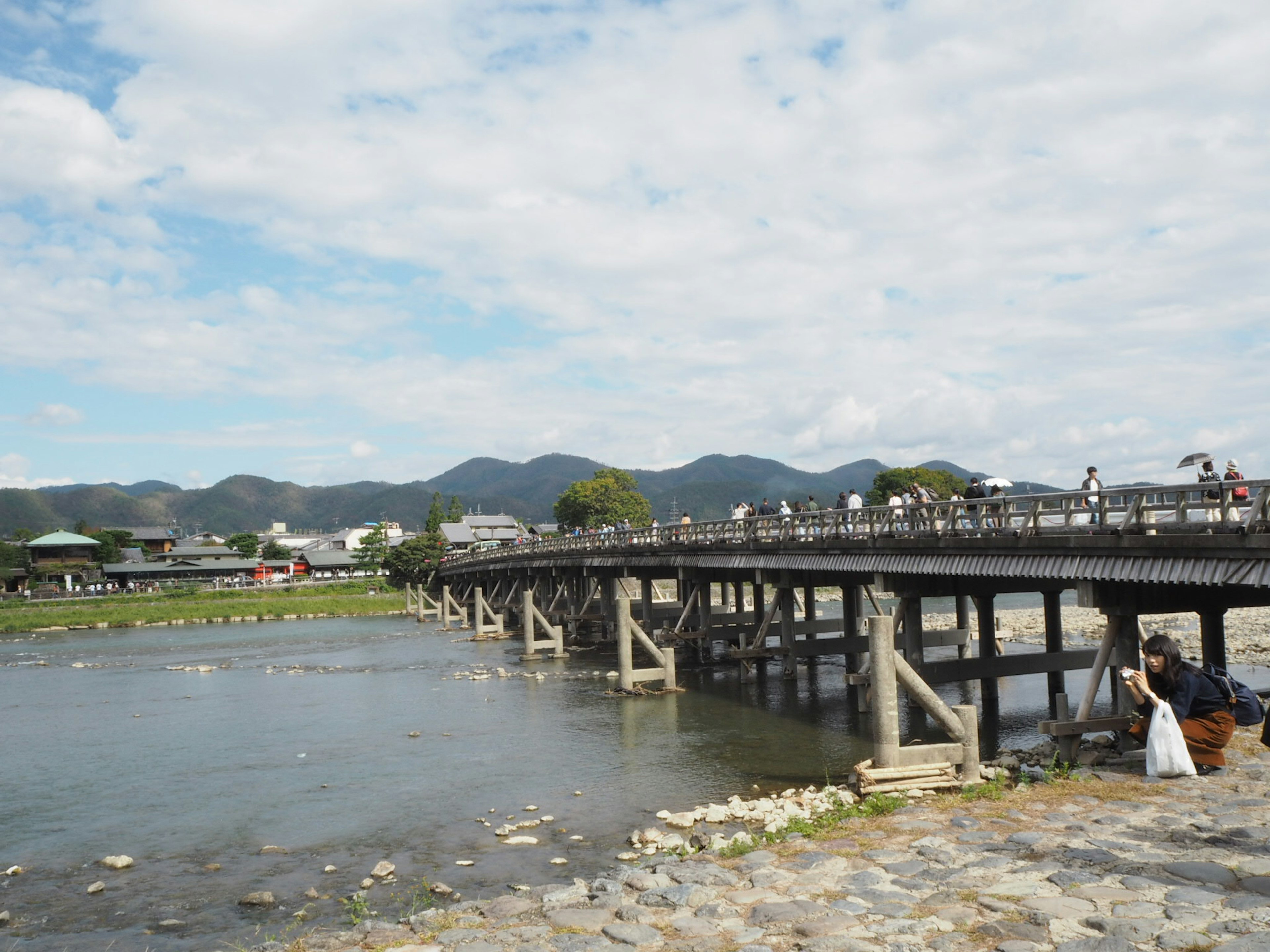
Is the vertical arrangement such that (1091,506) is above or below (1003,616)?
above

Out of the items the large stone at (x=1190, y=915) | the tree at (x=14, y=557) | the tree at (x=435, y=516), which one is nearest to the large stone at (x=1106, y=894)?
the large stone at (x=1190, y=915)

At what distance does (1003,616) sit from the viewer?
53.2 m

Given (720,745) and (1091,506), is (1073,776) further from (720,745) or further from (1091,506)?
(720,745)

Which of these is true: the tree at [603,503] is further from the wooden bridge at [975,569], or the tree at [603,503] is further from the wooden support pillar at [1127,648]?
the wooden support pillar at [1127,648]

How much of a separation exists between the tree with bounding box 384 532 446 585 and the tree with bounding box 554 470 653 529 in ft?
150

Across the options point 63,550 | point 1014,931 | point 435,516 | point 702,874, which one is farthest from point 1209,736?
point 435,516

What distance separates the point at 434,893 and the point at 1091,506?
39.1 ft

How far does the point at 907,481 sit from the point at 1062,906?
10380 centimetres

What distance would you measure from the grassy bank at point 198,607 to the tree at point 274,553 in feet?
196

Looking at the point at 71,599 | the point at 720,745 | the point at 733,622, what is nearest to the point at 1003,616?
the point at 733,622

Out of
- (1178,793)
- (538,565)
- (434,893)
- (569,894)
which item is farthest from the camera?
(538,565)

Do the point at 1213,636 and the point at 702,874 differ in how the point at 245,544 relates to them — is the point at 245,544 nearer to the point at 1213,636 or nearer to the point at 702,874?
the point at 1213,636

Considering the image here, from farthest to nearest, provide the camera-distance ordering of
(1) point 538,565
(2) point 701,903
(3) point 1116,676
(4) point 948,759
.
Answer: (1) point 538,565 < (3) point 1116,676 < (4) point 948,759 < (2) point 701,903

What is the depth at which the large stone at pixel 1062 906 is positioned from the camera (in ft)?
25.9
